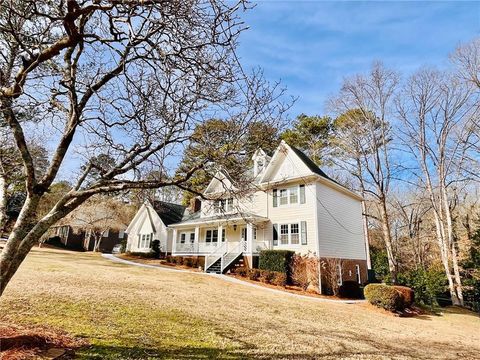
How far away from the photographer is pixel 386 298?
14430 millimetres

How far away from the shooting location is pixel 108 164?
6.16 m

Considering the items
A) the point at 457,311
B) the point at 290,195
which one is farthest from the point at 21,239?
the point at 457,311

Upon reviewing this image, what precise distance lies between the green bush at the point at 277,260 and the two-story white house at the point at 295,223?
145 centimetres

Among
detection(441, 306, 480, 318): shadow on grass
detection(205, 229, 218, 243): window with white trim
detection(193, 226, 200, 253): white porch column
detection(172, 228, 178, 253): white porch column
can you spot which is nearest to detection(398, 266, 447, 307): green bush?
detection(441, 306, 480, 318): shadow on grass

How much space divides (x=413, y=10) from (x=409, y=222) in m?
25.9

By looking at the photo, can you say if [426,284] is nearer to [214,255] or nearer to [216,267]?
[216,267]

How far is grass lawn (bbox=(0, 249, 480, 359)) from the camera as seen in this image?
570 cm

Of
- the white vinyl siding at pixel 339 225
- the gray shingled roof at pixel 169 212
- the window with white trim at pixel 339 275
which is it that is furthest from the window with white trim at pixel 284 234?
the gray shingled roof at pixel 169 212

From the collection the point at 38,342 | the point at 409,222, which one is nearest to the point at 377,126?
the point at 409,222

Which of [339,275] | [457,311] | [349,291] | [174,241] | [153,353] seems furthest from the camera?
[174,241]

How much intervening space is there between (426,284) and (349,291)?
17.9 feet

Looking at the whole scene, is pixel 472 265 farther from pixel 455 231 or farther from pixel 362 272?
pixel 362 272

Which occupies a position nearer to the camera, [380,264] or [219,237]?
[219,237]

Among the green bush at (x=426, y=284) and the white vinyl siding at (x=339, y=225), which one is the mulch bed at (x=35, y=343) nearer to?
the white vinyl siding at (x=339, y=225)
